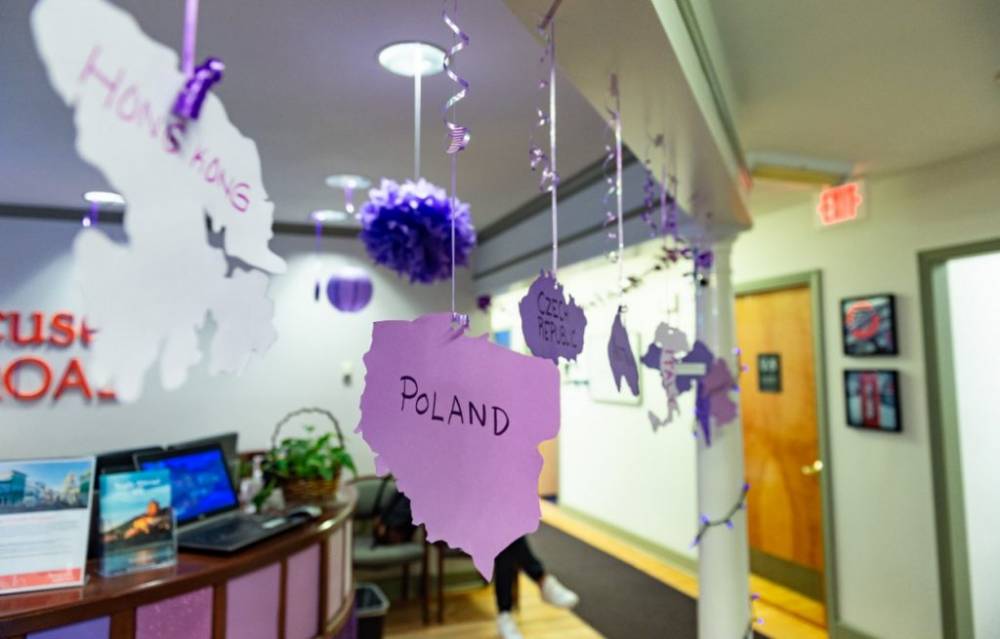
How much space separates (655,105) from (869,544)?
2621 mm

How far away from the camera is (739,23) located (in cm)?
161

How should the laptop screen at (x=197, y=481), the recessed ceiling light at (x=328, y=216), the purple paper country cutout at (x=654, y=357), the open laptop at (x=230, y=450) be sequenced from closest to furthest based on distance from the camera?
1. the purple paper country cutout at (x=654, y=357)
2. the laptop screen at (x=197, y=481)
3. the open laptop at (x=230, y=450)
4. the recessed ceiling light at (x=328, y=216)

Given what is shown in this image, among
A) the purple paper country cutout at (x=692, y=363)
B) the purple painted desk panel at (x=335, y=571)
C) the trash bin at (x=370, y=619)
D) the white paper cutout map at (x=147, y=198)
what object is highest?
the white paper cutout map at (x=147, y=198)

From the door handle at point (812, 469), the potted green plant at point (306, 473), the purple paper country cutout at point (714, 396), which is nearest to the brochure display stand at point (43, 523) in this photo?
the potted green plant at point (306, 473)

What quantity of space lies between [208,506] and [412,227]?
4.06 ft

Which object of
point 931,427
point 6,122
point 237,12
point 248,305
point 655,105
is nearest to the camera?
point 248,305

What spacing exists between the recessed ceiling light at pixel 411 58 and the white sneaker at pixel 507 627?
103 inches

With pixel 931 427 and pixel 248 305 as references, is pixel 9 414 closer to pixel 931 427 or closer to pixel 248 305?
pixel 248 305

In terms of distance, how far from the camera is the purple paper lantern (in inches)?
96.5

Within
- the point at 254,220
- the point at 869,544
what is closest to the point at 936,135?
the point at 869,544

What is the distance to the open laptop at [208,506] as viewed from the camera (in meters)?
1.81

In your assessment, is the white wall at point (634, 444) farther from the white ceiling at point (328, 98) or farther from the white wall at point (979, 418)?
the white wall at point (979, 418)

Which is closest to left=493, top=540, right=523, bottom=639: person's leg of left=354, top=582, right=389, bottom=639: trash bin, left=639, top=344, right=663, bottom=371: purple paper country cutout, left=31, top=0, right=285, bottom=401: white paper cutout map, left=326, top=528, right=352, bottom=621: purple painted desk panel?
left=354, top=582, right=389, bottom=639: trash bin

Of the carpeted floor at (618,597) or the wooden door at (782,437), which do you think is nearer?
the carpeted floor at (618,597)
